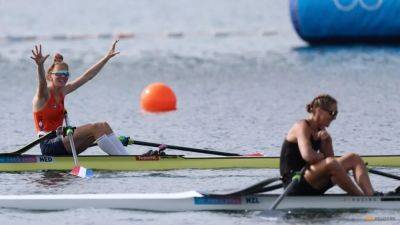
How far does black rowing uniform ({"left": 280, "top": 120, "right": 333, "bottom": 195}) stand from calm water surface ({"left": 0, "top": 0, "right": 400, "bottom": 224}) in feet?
1.01

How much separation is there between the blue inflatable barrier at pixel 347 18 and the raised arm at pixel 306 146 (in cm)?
2117

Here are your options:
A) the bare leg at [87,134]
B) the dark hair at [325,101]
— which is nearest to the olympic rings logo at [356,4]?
the bare leg at [87,134]

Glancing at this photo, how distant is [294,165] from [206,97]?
46.7ft

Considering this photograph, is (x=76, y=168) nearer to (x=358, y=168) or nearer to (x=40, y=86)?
(x=40, y=86)

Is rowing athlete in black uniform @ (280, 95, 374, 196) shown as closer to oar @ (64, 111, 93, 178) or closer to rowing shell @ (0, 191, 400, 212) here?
rowing shell @ (0, 191, 400, 212)

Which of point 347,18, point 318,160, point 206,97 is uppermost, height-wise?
point 347,18

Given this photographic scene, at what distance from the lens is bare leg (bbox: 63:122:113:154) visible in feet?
61.6

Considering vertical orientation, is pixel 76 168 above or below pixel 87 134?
below

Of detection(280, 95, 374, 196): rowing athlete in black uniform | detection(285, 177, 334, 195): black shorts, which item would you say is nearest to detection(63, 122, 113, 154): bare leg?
detection(280, 95, 374, 196): rowing athlete in black uniform

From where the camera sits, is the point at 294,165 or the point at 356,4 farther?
the point at 356,4

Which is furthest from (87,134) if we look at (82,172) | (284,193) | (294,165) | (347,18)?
(347,18)

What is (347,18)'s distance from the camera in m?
36.3

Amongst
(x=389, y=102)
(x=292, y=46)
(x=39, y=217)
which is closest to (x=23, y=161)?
(x=39, y=217)

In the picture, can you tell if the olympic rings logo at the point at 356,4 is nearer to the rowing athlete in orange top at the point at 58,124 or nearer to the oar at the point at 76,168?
the rowing athlete in orange top at the point at 58,124
